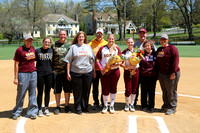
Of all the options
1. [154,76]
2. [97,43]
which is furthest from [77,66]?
[154,76]

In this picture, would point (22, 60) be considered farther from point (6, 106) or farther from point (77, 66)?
point (6, 106)

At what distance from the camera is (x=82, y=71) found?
5.34 meters

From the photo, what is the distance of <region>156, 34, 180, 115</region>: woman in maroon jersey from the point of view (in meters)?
5.22

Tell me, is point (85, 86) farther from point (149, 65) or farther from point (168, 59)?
point (168, 59)

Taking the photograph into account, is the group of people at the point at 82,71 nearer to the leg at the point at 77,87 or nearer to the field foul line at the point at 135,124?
the leg at the point at 77,87

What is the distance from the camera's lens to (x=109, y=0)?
4425 cm

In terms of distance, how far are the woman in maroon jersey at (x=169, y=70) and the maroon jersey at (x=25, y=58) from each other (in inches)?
125

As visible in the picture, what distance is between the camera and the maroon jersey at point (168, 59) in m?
5.19

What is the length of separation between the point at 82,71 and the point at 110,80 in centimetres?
78

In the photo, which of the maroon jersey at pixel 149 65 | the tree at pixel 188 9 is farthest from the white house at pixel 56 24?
the maroon jersey at pixel 149 65

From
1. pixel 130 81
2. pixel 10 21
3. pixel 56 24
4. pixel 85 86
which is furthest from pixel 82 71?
pixel 56 24

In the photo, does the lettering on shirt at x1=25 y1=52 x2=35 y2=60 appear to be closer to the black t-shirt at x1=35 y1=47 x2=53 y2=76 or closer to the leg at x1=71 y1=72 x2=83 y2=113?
the black t-shirt at x1=35 y1=47 x2=53 y2=76

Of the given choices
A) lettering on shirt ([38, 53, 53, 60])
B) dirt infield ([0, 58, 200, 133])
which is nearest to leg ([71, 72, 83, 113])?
dirt infield ([0, 58, 200, 133])

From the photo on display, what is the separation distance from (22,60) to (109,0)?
1645 inches
